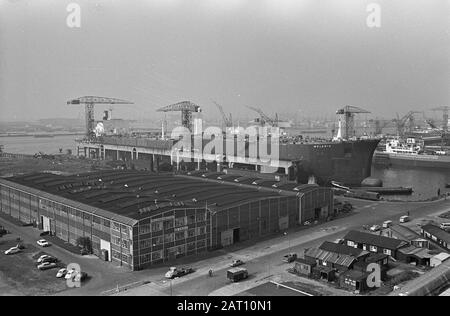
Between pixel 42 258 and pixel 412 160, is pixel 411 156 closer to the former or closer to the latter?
pixel 412 160

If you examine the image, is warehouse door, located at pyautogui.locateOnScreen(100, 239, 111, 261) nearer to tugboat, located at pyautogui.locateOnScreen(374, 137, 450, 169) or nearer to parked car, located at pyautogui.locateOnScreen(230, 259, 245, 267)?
parked car, located at pyautogui.locateOnScreen(230, 259, 245, 267)

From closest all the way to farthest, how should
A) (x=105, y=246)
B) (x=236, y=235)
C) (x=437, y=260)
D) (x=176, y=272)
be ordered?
(x=176, y=272) → (x=437, y=260) → (x=105, y=246) → (x=236, y=235)

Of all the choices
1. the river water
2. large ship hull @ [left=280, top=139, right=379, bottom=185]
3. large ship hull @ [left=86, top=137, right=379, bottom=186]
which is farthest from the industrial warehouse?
large ship hull @ [left=280, top=139, right=379, bottom=185]

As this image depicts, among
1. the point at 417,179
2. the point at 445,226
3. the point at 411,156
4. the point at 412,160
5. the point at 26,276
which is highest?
the point at 411,156

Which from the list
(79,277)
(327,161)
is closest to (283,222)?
(79,277)

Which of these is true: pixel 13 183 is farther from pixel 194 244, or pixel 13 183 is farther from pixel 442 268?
pixel 442 268
